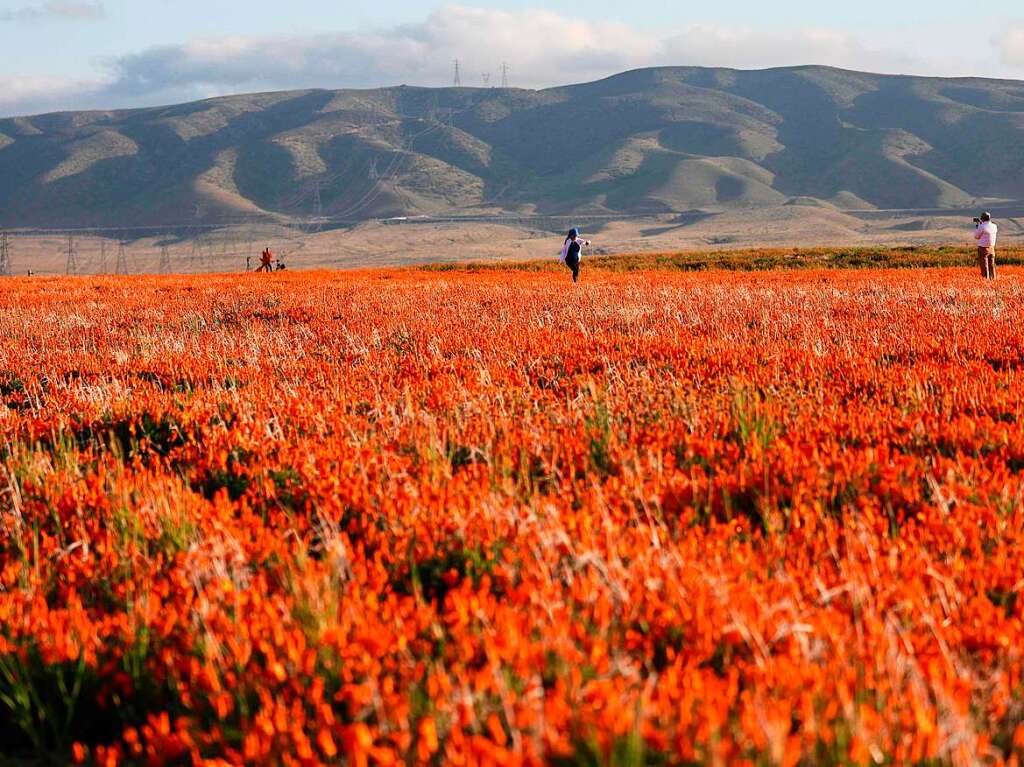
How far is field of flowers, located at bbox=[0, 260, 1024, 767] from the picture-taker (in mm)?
2740

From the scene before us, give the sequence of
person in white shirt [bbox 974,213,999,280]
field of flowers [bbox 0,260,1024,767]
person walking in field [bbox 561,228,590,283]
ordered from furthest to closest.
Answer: person walking in field [bbox 561,228,590,283] → person in white shirt [bbox 974,213,999,280] → field of flowers [bbox 0,260,1024,767]

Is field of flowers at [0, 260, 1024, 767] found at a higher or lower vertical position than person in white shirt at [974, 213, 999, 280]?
lower

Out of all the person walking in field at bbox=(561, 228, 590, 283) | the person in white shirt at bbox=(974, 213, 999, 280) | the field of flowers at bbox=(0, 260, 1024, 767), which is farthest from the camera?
the person walking in field at bbox=(561, 228, 590, 283)

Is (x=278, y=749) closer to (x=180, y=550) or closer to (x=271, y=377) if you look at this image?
(x=180, y=550)

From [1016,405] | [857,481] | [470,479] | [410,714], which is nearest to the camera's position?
[410,714]

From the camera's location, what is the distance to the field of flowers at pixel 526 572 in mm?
2740

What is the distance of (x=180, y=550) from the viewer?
14.6 feet

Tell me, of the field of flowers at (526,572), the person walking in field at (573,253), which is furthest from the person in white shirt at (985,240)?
the field of flowers at (526,572)

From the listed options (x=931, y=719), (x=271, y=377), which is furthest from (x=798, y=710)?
(x=271, y=377)

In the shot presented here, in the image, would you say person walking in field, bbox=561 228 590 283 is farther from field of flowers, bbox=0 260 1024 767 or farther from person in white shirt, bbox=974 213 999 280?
field of flowers, bbox=0 260 1024 767

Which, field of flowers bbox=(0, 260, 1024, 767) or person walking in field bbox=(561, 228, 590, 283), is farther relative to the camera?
person walking in field bbox=(561, 228, 590, 283)

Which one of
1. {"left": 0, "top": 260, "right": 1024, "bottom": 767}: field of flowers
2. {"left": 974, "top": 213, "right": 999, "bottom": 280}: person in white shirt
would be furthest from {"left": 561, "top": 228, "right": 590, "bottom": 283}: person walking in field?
{"left": 0, "top": 260, "right": 1024, "bottom": 767}: field of flowers

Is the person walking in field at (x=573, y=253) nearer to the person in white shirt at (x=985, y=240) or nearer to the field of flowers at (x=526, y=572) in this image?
the person in white shirt at (x=985, y=240)

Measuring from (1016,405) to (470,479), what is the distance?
13.4ft
